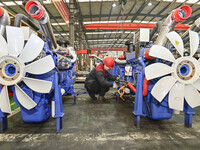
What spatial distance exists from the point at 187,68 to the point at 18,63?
216 cm

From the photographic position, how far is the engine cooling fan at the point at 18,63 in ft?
4.03

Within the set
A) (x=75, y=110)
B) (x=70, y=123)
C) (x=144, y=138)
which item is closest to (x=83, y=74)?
(x=75, y=110)

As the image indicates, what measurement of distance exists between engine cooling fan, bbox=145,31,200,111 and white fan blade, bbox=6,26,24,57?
1.62 meters

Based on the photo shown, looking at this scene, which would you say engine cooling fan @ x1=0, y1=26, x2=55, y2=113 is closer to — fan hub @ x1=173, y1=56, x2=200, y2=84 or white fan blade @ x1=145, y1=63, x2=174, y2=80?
white fan blade @ x1=145, y1=63, x2=174, y2=80

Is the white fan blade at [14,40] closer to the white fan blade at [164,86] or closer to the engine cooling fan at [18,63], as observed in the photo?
the engine cooling fan at [18,63]

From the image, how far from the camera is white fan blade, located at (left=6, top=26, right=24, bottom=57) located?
123 cm

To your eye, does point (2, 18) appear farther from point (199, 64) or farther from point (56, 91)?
point (199, 64)

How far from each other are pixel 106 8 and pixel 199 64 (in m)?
6.95

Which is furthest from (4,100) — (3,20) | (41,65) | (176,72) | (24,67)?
(176,72)

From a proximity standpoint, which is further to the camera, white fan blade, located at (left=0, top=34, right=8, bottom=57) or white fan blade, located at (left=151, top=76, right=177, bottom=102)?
white fan blade, located at (left=151, top=76, right=177, bottom=102)

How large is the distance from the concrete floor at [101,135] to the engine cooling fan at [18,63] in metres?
0.43

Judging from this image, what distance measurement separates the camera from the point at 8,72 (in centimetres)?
127

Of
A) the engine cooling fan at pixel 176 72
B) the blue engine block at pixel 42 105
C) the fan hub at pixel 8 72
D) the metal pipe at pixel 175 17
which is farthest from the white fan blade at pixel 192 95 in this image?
the fan hub at pixel 8 72

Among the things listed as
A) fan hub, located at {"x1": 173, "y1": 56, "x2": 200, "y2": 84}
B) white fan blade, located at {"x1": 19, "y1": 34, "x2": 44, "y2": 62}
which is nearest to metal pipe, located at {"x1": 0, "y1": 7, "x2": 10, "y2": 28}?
white fan blade, located at {"x1": 19, "y1": 34, "x2": 44, "y2": 62}
